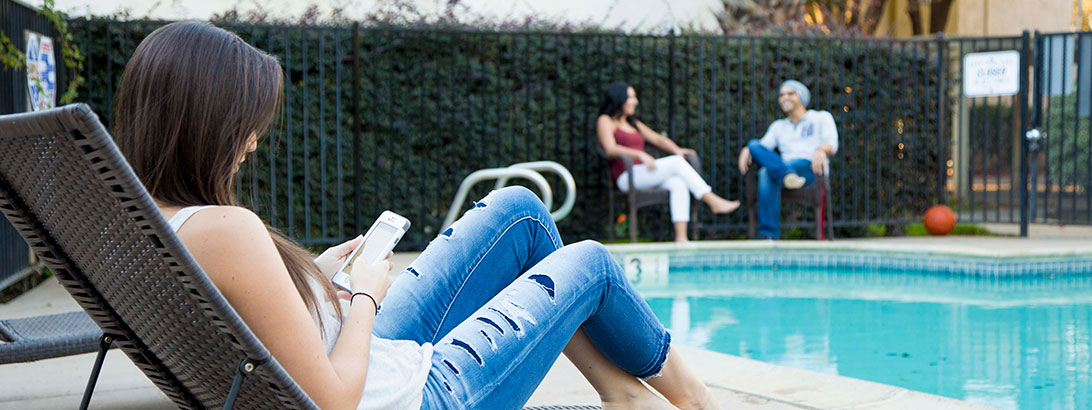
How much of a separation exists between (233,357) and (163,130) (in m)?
0.30

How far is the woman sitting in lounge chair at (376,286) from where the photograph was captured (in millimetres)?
1269

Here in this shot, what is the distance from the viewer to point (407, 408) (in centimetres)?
143

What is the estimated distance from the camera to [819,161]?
657 cm

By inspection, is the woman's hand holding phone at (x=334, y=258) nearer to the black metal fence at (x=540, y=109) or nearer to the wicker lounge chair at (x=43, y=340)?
the wicker lounge chair at (x=43, y=340)

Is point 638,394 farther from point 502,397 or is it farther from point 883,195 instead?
point 883,195

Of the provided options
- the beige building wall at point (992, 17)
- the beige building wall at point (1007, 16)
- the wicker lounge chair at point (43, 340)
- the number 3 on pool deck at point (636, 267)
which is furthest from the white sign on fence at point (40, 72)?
the beige building wall at point (1007, 16)

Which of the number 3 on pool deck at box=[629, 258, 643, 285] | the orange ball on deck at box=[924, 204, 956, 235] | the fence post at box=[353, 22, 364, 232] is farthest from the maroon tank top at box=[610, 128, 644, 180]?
the orange ball on deck at box=[924, 204, 956, 235]

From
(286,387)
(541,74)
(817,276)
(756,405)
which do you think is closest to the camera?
(286,387)

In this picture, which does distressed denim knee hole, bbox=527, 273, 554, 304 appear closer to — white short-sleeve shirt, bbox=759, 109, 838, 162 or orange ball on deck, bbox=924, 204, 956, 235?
white short-sleeve shirt, bbox=759, 109, 838, 162

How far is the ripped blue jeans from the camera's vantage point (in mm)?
1533

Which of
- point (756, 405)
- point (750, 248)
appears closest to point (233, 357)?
point (756, 405)

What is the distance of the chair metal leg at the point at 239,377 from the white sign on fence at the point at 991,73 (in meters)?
7.09

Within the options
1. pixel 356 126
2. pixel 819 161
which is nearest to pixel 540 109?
pixel 356 126

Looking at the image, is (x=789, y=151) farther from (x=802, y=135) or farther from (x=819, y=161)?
(x=819, y=161)
